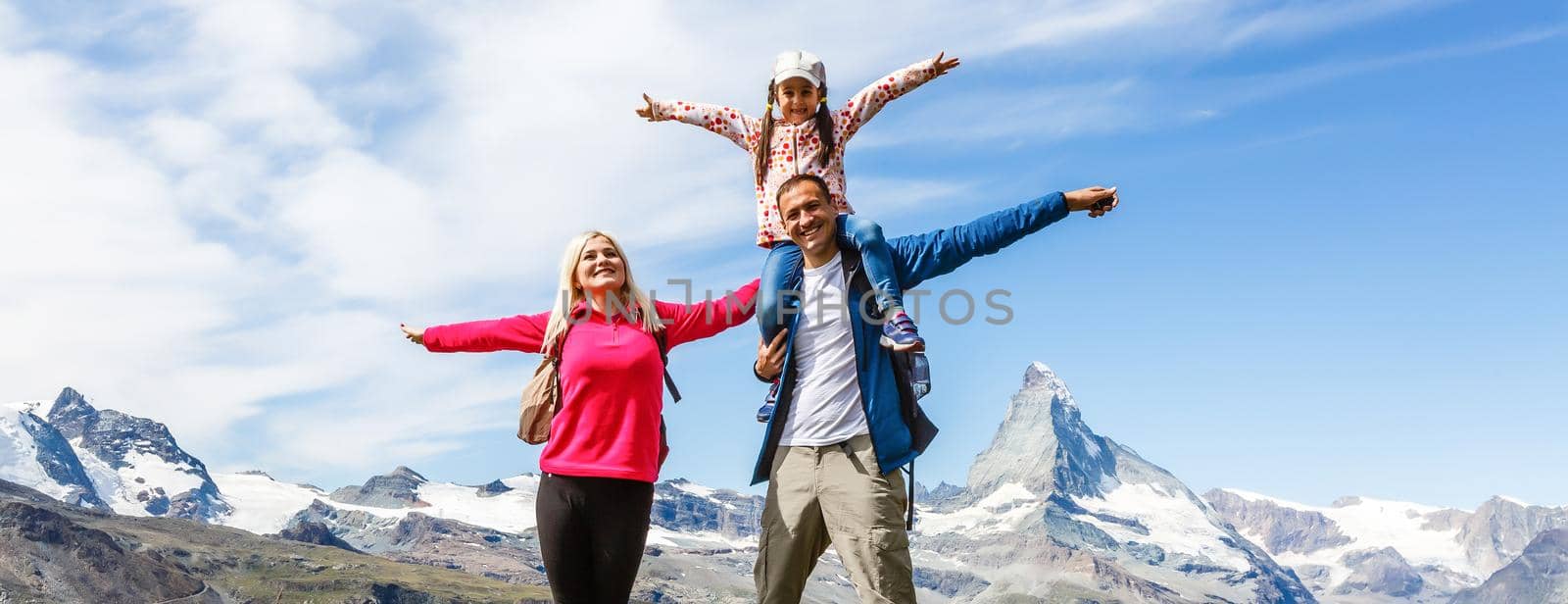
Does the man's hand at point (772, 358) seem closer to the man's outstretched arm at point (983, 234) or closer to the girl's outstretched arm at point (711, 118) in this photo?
the man's outstretched arm at point (983, 234)

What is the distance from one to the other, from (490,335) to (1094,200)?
474 centimetres

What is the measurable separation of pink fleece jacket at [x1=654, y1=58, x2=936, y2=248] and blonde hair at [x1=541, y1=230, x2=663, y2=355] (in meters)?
1.21

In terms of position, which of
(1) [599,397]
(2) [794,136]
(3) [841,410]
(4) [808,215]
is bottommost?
(3) [841,410]

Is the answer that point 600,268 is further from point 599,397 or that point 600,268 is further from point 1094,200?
point 1094,200

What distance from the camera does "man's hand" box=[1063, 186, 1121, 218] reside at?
897 centimetres

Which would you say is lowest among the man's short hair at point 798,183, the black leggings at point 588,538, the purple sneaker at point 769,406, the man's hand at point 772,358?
the black leggings at point 588,538

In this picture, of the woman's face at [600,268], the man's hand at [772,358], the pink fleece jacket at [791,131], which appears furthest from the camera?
the pink fleece jacket at [791,131]

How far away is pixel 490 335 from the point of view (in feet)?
32.0

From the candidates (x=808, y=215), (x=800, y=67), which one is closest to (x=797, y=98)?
(x=800, y=67)

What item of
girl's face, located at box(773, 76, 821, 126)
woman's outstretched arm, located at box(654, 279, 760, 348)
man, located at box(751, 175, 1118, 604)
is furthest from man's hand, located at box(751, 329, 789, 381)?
girl's face, located at box(773, 76, 821, 126)

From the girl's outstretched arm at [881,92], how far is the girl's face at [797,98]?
0.92 feet

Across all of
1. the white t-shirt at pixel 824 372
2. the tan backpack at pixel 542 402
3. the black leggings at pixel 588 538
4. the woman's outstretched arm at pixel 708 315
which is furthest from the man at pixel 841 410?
the tan backpack at pixel 542 402

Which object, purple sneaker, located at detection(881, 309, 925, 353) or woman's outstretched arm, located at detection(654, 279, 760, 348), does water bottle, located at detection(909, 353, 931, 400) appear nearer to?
purple sneaker, located at detection(881, 309, 925, 353)

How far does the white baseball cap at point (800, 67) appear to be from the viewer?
10.2m
